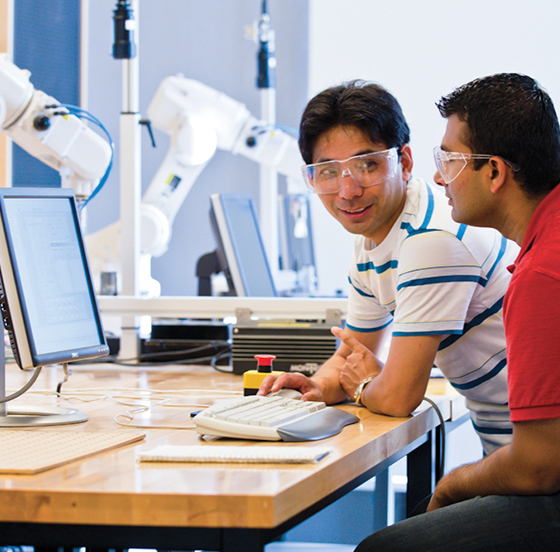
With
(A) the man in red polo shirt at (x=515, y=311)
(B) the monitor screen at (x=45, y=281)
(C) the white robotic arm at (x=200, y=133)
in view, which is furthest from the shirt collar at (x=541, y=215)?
(C) the white robotic arm at (x=200, y=133)

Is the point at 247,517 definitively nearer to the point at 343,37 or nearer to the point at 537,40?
the point at 537,40

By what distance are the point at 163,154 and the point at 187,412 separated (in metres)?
4.35

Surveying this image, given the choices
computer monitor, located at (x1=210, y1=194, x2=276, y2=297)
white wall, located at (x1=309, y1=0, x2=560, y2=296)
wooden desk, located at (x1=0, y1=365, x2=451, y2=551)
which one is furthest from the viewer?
white wall, located at (x1=309, y1=0, x2=560, y2=296)

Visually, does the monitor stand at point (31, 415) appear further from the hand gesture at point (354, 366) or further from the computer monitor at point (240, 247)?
the computer monitor at point (240, 247)

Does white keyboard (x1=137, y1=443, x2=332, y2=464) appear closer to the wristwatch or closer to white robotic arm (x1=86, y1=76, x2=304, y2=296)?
the wristwatch

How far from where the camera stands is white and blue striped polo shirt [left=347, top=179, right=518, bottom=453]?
136 cm

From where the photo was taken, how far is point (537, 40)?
4438 mm

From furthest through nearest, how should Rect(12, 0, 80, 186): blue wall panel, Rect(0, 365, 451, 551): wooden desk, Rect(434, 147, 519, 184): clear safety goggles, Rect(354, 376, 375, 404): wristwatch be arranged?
Rect(12, 0, 80, 186): blue wall panel
Rect(354, 376, 375, 404): wristwatch
Rect(434, 147, 519, 184): clear safety goggles
Rect(0, 365, 451, 551): wooden desk

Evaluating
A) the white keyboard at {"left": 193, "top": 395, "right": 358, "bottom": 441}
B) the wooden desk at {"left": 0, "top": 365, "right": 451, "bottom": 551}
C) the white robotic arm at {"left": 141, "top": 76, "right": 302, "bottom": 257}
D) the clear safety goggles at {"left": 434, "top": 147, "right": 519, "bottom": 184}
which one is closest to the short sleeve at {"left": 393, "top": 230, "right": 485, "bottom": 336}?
the clear safety goggles at {"left": 434, "top": 147, "right": 519, "bottom": 184}

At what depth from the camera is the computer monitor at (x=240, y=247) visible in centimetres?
254

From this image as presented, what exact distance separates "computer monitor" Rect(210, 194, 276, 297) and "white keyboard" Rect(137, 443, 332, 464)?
154 centimetres

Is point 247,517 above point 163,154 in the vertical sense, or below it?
below

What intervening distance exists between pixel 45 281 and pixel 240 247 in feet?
4.30

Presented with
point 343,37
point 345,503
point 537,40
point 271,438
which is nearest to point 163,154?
point 343,37
